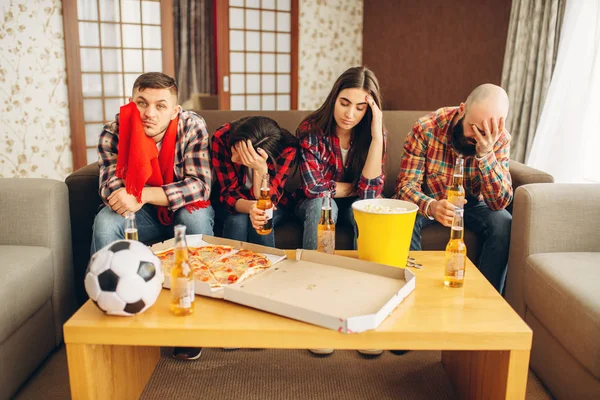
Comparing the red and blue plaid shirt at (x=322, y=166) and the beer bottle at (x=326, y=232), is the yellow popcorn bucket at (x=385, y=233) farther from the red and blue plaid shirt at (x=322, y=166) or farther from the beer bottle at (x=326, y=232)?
the red and blue plaid shirt at (x=322, y=166)

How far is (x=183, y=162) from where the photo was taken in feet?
6.63

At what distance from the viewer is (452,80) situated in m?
4.08

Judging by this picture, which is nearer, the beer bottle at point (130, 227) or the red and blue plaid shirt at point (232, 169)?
the beer bottle at point (130, 227)

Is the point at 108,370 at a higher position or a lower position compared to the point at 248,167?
lower

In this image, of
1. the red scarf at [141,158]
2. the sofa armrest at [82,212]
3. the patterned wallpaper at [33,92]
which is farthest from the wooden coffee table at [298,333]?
the patterned wallpaper at [33,92]

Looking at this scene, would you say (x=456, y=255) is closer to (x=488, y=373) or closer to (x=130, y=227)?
(x=488, y=373)

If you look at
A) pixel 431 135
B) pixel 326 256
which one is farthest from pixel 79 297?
pixel 431 135

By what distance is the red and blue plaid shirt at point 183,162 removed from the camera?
1934 millimetres

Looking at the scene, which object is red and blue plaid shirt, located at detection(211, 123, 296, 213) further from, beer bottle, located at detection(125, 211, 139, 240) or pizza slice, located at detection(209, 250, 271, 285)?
beer bottle, located at detection(125, 211, 139, 240)

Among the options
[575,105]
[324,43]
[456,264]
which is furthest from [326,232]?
[324,43]

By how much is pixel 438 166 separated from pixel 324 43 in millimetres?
3298

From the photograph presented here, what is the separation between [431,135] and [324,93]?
3222mm

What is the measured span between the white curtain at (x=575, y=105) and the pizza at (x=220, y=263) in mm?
2402

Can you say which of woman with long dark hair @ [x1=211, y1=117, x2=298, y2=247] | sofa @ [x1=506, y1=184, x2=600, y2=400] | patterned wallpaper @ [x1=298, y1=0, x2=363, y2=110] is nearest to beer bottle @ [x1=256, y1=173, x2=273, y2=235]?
woman with long dark hair @ [x1=211, y1=117, x2=298, y2=247]
